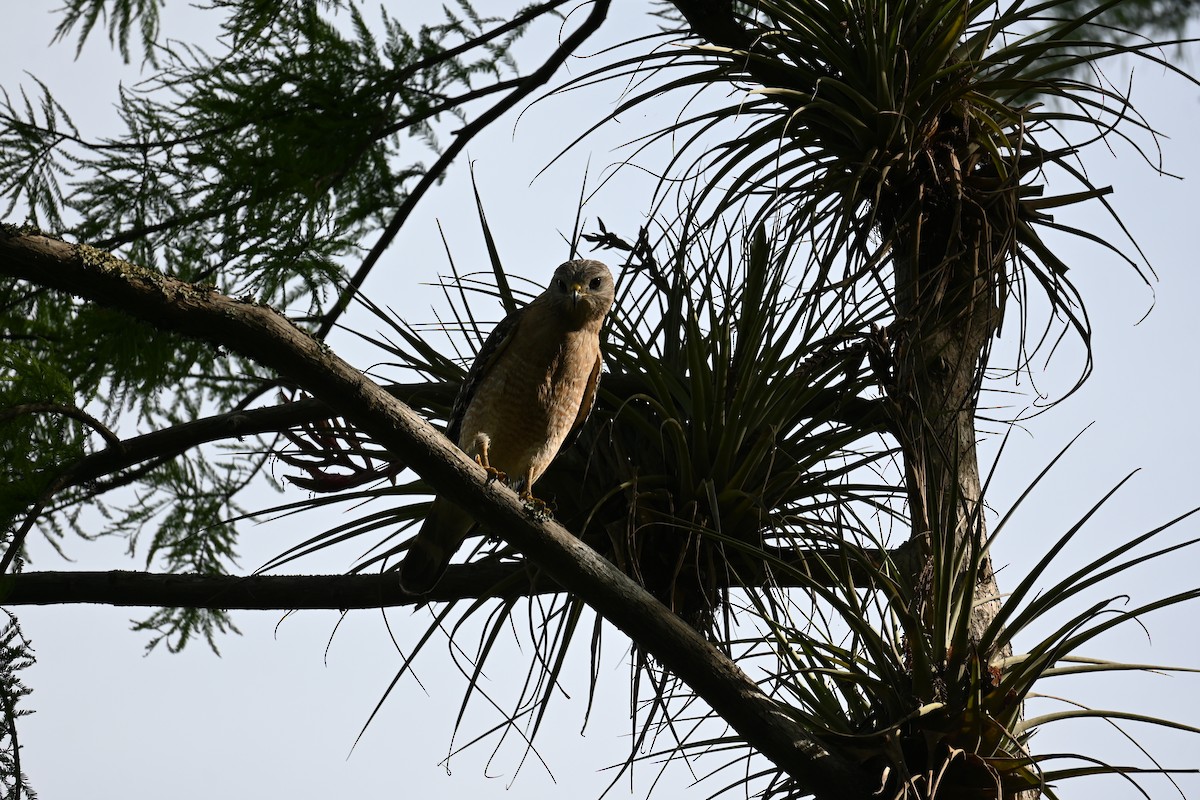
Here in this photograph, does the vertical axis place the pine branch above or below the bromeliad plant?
above

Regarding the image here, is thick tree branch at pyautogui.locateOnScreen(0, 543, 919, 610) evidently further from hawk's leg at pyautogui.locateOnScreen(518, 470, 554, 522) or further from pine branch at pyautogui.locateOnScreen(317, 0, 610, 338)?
pine branch at pyautogui.locateOnScreen(317, 0, 610, 338)

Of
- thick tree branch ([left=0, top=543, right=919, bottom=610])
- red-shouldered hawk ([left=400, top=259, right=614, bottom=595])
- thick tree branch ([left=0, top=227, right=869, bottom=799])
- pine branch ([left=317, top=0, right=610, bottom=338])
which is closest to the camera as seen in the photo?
thick tree branch ([left=0, top=227, right=869, bottom=799])

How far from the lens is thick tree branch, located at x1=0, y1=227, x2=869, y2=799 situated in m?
2.20

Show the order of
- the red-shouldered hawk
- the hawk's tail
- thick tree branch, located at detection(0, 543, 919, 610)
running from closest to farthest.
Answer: thick tree branch, located at detection(0, 543, 919, 610) → the hawk's tail → the red-shouldered hawk

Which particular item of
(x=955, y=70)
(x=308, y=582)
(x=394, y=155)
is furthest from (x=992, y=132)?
(x=308, y=582)

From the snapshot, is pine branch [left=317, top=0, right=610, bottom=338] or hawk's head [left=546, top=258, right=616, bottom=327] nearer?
hawk's head [left=546, top=258, right=616, bottom=327]

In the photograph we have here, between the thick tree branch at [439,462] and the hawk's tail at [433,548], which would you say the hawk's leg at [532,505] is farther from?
the hawk's tail at [433,548]

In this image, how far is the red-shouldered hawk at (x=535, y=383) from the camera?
12.6ft

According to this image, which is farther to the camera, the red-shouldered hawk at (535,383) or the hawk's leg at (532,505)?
the red-shouldered hawk at (535,383)

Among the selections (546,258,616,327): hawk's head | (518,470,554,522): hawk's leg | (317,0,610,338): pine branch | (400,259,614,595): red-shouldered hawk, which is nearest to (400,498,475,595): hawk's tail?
(400,259,614,595): red-shouldered hawk

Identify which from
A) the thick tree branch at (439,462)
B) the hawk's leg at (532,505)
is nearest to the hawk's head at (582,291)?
the hawk's leg at (532,505)

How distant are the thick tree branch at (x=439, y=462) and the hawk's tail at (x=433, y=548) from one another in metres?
0.87

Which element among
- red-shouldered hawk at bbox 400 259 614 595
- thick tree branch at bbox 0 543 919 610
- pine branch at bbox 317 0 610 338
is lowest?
thick tree branch at bbox 0 543 919 610

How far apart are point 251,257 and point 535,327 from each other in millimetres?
1013
